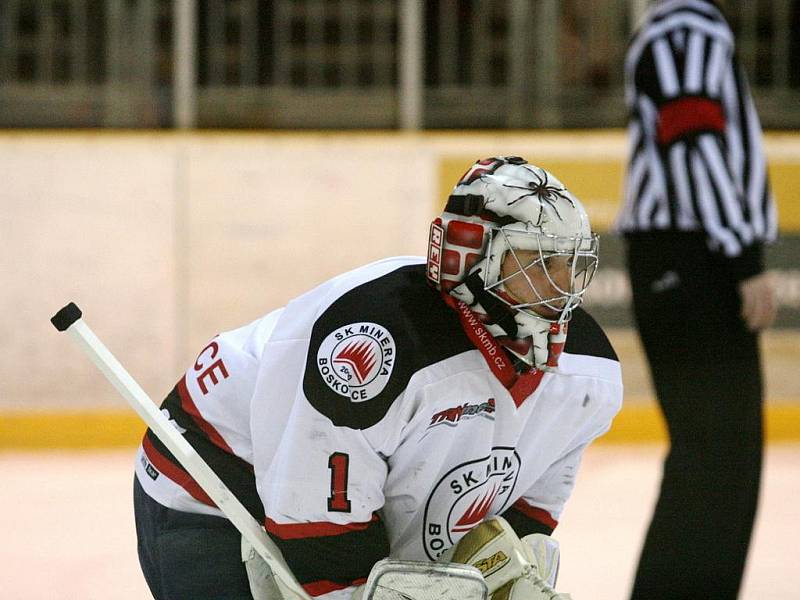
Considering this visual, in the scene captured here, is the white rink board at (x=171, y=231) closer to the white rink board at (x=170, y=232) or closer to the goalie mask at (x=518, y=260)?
the white rink board at (x=170, y=232)

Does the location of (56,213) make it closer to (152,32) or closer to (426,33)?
(152,32)

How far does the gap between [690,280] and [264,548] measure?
1.13 metres

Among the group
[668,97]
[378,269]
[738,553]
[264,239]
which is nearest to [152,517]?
[378,269]

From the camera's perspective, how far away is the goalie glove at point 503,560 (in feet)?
4.85

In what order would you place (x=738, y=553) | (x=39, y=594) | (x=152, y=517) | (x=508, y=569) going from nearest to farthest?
(x=508, y=569)
(x=152, y=517)
(x=738, y=553)
(x=39, y=594)

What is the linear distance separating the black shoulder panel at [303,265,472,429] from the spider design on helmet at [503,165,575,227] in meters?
0.16

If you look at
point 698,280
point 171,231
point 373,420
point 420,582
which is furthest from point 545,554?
point 171,231

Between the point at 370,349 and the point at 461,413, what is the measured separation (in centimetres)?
14

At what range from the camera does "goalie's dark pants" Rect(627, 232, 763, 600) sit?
2252mm

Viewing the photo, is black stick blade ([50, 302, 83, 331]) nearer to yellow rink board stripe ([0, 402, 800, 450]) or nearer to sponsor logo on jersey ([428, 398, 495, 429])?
sponsor logo on jersey ([428, 398, 495, 429])

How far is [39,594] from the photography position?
2.81m

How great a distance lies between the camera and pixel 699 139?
236 cm

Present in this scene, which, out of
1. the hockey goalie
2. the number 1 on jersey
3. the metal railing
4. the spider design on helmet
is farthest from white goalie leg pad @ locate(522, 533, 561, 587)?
the metal railing

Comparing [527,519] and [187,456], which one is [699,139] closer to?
[527,519]
